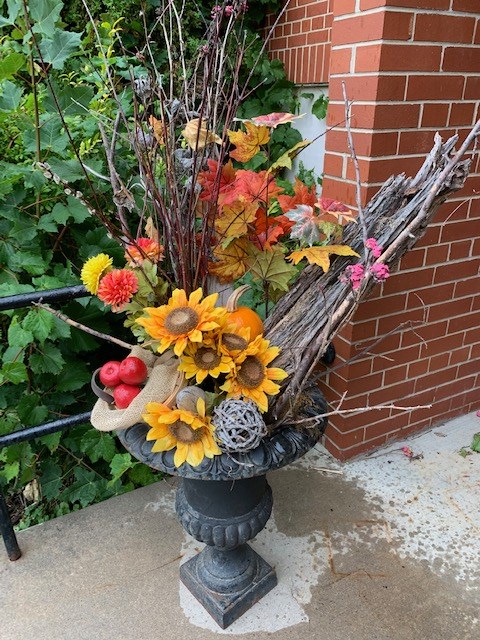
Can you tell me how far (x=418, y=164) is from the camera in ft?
6.52

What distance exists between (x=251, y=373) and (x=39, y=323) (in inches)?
35.0

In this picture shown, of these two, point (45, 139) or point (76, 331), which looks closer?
point (45, 139)

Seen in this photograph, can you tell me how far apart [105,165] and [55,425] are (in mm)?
1140

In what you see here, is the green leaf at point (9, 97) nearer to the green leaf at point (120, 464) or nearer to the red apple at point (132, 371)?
the red apple at point (132, 371)

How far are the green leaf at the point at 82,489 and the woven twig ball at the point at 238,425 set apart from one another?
123 cm

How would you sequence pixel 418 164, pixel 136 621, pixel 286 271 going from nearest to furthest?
pixel 286 271, pixel 136 621, pixel 418 164

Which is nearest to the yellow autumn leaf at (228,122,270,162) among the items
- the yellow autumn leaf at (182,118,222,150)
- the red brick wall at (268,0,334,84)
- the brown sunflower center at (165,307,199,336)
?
the yellow autumn leaf at (182,118,222,150)

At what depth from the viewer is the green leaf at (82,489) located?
2.17 m

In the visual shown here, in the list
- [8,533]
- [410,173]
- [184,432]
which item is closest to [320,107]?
[410,173]

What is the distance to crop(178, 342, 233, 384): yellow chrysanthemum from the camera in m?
1.22

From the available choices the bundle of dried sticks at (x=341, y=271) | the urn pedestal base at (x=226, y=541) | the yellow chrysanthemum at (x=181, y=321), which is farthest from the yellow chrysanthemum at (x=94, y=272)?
the urn pedestal base at (x=226, y=541)

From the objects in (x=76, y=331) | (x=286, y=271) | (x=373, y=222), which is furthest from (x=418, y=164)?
(x=76, y=331)

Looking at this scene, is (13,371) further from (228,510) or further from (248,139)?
(248,139)

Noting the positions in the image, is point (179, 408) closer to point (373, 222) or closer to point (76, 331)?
point (373, 222)
